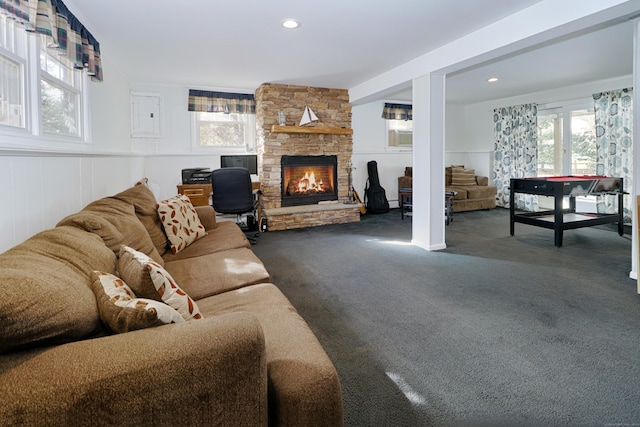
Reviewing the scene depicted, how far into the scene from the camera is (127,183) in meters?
4.46

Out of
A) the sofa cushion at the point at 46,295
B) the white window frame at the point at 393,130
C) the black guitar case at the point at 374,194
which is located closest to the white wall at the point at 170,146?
the black guitar case at the point at 374,194

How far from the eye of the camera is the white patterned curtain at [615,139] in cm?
544

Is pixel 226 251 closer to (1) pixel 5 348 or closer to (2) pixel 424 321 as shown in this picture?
(2) pixel 424 321

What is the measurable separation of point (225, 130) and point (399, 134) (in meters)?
3.66

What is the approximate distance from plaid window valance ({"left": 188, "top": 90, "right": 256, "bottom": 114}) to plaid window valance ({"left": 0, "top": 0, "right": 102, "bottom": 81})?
2450mm

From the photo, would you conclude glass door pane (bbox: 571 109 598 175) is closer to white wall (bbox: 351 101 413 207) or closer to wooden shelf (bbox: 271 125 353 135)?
white wall (bbox: 351 101 413 207)

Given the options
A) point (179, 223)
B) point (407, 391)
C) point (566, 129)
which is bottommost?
point (407, 391)

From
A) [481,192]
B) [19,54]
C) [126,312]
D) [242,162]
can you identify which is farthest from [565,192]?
[19,54]

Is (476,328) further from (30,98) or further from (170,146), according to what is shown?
(170,146)

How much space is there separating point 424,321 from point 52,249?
2.02 metres

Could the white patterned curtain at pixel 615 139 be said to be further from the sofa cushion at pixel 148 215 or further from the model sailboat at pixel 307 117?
the sofa cushion at pixel 148 215

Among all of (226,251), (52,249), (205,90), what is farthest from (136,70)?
(52,249)

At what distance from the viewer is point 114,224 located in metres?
2.06

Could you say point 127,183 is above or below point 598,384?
above
